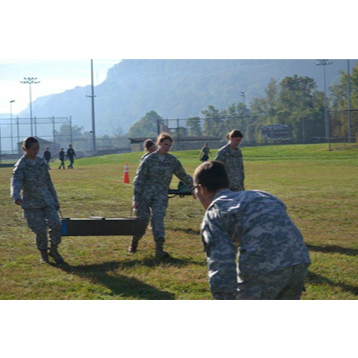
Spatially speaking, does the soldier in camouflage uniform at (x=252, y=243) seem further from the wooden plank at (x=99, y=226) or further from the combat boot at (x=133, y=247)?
the combat boot at (x=133, y=247)

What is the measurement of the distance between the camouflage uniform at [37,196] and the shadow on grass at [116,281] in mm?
641

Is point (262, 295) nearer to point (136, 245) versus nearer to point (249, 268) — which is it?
point (249, 268)

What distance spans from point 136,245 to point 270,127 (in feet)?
246

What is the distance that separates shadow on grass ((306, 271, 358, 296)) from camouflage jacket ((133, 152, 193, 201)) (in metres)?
2.36

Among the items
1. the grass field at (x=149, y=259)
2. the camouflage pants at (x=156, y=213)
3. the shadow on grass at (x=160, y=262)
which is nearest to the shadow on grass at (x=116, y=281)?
the grass field at (x=149, y=259)

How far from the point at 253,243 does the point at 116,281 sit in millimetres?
4476

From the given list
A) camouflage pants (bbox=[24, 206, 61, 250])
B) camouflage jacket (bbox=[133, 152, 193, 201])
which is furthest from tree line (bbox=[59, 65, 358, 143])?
camouflage pants (bbox=[24, 206, 61, 250])

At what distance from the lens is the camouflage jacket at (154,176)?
29.7ft

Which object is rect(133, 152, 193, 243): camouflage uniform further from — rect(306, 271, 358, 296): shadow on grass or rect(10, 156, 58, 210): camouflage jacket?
rect(306, 271, 358, 296): shadow on grass

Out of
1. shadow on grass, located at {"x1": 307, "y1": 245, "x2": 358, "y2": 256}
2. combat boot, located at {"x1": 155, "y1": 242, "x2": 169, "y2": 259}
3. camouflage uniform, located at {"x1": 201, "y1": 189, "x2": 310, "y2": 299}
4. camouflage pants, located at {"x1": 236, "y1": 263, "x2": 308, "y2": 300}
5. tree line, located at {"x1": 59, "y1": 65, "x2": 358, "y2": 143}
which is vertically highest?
tree line, located at {"x1": 59, "y1": 65, "x2": 358, "y2": 143}

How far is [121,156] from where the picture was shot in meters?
60.9

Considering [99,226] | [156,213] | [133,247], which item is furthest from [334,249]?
[99,226]

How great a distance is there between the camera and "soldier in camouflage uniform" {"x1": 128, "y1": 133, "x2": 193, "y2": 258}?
9.03 metres
